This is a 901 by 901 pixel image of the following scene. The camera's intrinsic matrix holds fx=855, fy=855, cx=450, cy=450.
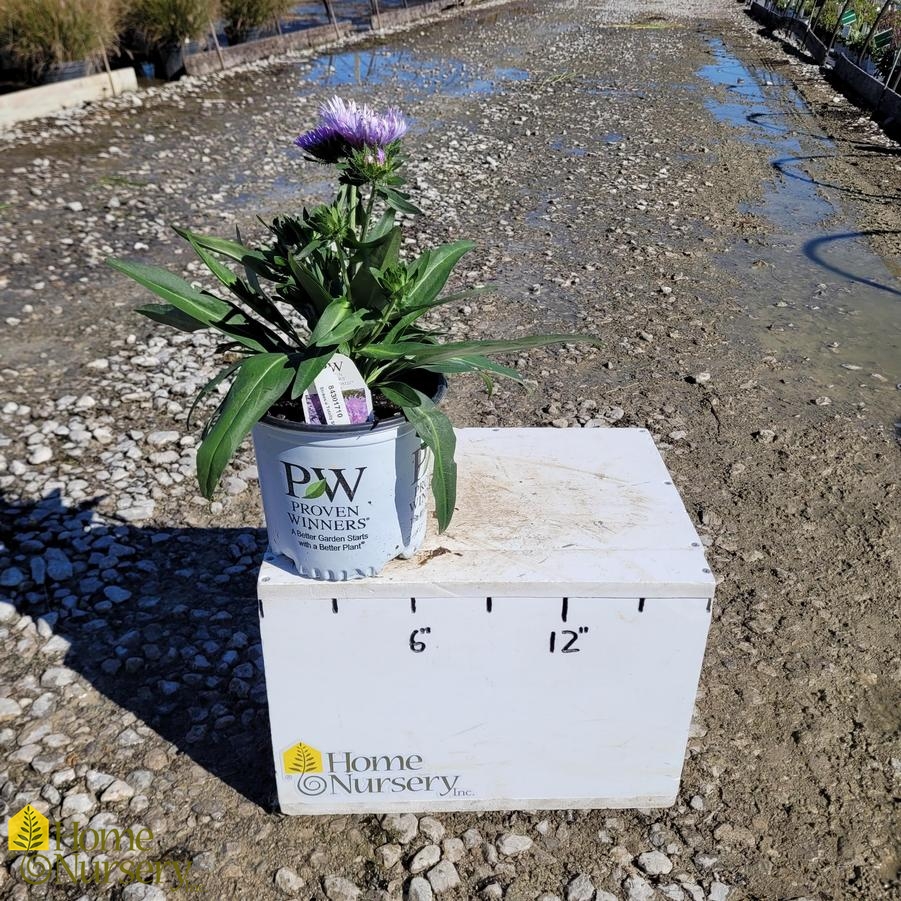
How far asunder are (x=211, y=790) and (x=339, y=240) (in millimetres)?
1428

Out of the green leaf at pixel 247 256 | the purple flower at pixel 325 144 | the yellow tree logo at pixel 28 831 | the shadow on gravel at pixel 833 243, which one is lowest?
the shadow on gravel at pixel 833 243

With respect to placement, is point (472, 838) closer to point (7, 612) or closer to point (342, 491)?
point (342, 491)

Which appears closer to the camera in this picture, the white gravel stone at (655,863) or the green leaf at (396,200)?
the green leaf at (396,200)

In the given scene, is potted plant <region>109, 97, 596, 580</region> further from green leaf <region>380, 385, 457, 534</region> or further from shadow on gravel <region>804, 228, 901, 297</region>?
shadow on gravel <region>804, 228, 901, 297</region>

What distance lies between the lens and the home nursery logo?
1.97m

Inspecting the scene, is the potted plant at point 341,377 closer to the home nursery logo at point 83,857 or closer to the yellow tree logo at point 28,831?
the home nursery logo at point 83,857

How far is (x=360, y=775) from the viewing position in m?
2.10

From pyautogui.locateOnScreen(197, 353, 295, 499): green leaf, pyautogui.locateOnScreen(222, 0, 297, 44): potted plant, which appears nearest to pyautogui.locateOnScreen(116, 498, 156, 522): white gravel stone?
pyautogui.locateOnScreen(197, 353, 295, 499): green leaf

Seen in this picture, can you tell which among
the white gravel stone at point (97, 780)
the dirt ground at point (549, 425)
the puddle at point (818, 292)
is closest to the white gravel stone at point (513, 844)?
the dirt ground at point (549, 425)

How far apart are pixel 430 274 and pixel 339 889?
57.2 inches

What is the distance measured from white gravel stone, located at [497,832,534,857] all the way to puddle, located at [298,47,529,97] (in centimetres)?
1085

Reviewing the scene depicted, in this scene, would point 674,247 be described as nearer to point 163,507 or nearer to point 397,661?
point 163,507

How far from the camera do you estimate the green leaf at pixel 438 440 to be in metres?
1.73

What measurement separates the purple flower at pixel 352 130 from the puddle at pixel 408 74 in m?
10.4
